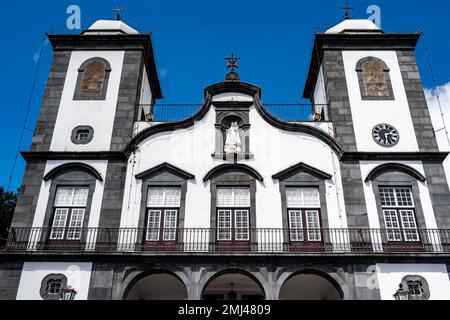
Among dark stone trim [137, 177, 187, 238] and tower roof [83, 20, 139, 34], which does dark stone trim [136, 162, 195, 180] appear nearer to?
dark stone trim [137, 177, 187, 238]

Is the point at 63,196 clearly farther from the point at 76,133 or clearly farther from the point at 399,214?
the point at 399,214

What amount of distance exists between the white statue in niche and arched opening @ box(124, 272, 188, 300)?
4947mm

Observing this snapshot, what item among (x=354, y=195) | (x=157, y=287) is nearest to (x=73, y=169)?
(x=157, y=287)

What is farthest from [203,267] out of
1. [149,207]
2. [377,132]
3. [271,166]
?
[377,132]

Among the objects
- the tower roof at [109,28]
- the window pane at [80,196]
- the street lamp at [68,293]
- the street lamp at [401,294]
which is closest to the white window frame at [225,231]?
the window pane at [80,196]

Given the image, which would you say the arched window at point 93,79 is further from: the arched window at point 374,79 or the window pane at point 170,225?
the arched window at point 374,79

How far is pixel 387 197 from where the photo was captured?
16.9m

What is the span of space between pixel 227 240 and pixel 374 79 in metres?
8.94

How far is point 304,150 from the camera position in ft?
58.7

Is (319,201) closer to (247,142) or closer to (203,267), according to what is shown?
(247,142)

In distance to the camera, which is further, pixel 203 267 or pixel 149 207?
pixel 149 207

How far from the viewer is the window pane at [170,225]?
16.3 meters

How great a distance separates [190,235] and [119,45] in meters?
9.04
